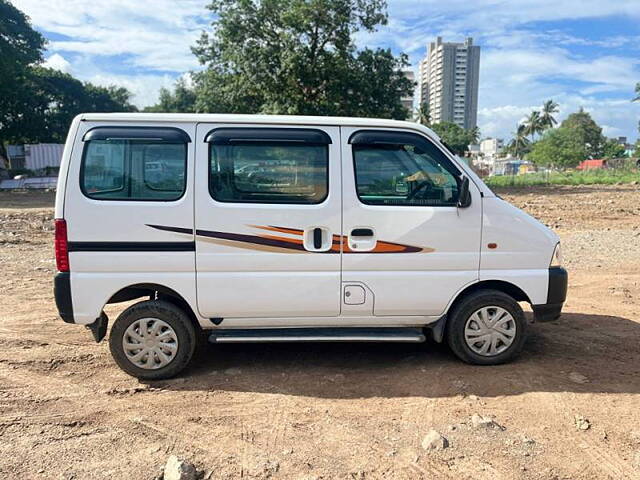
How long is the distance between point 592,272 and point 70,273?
770cm

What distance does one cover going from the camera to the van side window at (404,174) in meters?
4.34

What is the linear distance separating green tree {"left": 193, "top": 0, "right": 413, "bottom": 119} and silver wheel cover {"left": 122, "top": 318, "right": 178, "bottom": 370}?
20980 mm

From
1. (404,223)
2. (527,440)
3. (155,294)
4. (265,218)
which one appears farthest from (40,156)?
(527,440)

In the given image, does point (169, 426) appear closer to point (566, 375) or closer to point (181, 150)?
point (181, 150)

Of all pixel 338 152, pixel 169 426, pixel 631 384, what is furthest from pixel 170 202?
pixel 631 384

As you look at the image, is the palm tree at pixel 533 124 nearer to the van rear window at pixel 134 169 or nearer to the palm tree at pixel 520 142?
the palm tree at pixel 520 142

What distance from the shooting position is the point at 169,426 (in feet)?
12.1

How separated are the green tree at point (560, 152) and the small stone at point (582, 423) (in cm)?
6274

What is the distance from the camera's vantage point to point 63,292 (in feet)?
13.5

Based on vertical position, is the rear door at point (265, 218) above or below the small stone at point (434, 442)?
above

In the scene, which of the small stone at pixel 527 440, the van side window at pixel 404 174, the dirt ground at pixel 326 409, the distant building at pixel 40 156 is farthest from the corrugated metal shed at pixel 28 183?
the small stone at pixel 527 440

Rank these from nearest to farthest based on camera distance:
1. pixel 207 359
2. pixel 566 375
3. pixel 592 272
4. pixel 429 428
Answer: pixel 429 428 → pixel 566 375 → pixel 207 359 → pixel 592 272

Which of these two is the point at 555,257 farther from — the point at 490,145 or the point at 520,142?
the point at 490,145

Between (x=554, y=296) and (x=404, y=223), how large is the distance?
156 cm
